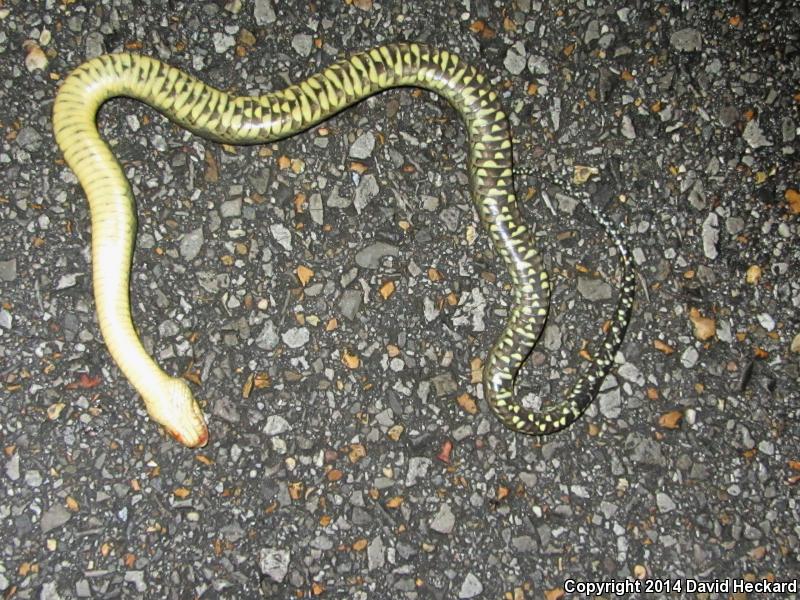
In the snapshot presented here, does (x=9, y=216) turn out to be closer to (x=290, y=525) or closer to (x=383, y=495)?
(x=290, y=525)

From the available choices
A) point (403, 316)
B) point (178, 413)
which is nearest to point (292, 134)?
point (403, 316)

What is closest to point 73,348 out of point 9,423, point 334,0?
point 9,423

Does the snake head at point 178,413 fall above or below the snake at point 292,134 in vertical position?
below

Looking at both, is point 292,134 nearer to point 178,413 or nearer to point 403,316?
point 403,316

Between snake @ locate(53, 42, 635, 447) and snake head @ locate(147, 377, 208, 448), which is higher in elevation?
snake @ locate(53, 42, 635, 447)
